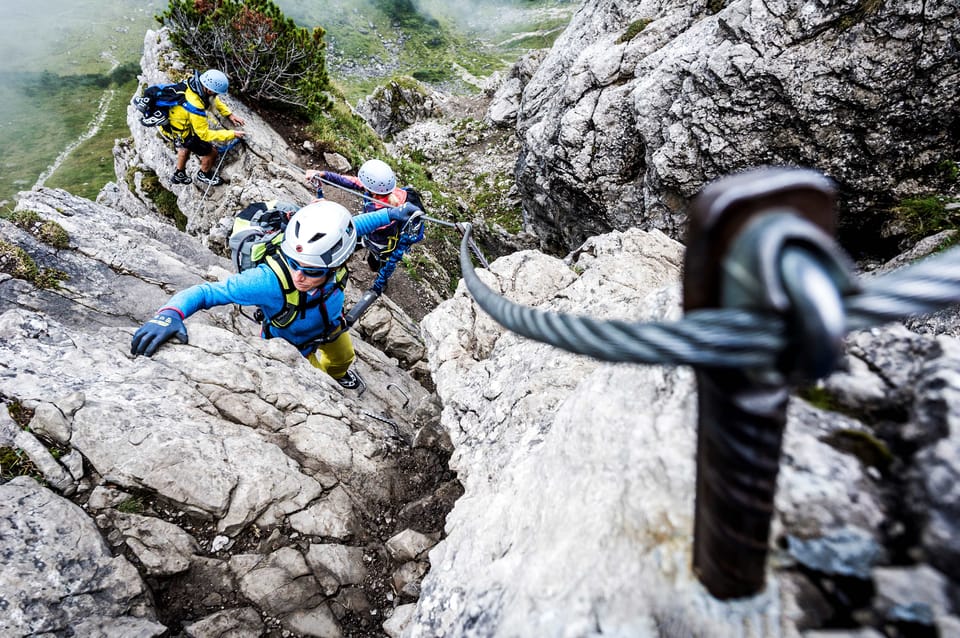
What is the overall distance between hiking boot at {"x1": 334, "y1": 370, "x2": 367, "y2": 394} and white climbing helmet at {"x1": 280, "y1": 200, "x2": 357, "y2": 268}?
10.2 ft

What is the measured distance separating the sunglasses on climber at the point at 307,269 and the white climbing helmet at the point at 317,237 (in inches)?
3.6

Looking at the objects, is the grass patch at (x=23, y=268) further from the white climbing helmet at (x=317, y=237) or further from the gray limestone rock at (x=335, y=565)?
the gray limestone rock at (x=335, y=565)

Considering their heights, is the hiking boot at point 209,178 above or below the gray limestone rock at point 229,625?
above

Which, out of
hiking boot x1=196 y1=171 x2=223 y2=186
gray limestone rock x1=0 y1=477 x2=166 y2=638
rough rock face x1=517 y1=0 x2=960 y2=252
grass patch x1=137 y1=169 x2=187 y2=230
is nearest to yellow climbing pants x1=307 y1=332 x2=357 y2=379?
gray limestone rock x1=0 y1=477 x2=166 y2=638

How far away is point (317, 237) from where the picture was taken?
6742 millimetres

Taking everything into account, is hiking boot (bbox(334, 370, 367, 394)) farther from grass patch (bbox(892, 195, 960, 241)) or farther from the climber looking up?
grass patch (bbox(892, 195, 960, 241))

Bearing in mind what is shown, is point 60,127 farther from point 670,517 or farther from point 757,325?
point 757,325

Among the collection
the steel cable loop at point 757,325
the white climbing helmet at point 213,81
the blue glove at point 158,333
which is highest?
the steel cable loop at point 757,325

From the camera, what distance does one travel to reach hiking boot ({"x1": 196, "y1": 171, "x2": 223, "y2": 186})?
15820 millimetres

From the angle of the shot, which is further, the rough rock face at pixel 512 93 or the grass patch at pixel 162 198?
the rough rock face at pixel 512 93

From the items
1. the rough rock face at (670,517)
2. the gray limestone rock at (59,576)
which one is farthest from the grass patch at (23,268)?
the rough rock face at (670,517)

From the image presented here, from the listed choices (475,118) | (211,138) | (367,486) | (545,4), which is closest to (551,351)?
(367,486)

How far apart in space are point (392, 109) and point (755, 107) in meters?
32.0

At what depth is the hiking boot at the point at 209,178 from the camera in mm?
15820
